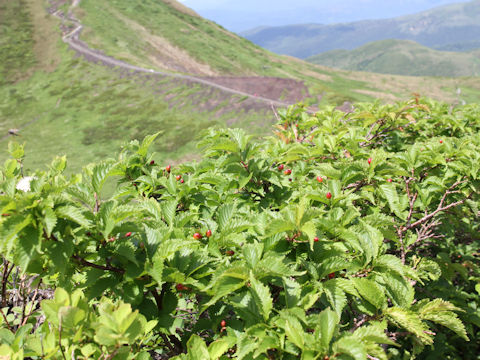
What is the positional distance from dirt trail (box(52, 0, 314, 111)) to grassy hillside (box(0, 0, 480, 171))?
978 mm

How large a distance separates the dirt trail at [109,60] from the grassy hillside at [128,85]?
0.98m

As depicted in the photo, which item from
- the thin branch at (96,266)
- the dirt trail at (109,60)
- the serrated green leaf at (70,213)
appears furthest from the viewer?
the dirt trail at (109,60)

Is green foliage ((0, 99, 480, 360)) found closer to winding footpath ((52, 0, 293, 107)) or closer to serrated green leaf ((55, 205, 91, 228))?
serrated green leaf ((55, 205, 91, 228))

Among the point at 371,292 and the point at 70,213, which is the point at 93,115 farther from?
the point at 371,292

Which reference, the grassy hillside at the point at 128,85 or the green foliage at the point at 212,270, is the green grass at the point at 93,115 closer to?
the grassy hillside at the point at 128,85

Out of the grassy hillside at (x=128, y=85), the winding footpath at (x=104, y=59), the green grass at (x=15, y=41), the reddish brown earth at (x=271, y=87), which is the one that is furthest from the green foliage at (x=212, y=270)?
the green grass at (x=15, y=41)

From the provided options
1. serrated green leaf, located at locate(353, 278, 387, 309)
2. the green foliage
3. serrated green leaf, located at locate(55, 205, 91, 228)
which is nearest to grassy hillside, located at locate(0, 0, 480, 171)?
the green foliage

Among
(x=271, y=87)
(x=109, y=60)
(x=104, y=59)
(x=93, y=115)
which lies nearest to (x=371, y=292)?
(x=271, y=87)

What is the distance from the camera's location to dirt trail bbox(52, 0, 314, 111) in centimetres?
2683

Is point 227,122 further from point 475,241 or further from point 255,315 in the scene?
point 255,315

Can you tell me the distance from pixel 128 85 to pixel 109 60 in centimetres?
930

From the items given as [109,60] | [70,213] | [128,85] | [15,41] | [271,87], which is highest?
[15,41]

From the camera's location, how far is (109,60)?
38.9m

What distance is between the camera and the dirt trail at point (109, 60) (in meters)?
26.8
